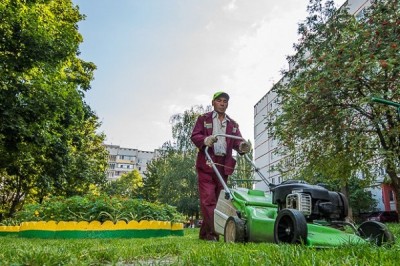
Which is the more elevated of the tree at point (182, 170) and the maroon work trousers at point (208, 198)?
the tree at point (182, 170)

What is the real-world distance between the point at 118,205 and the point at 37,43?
5502 mm

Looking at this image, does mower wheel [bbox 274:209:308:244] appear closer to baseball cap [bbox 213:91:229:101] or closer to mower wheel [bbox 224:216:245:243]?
mower wheel [bbox 224:216:245:243]

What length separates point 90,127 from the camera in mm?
26969

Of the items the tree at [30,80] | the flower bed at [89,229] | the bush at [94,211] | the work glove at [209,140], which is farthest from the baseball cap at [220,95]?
the tree at [30,80]

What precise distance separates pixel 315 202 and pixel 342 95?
8475 mm

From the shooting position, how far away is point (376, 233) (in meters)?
3.49

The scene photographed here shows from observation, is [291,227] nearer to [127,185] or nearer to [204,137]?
[204,137]

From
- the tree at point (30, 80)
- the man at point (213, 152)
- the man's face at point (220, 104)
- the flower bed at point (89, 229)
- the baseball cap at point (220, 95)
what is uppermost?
the tree at point (30, 80)

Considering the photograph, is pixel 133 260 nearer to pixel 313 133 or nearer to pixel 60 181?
pixel 313 133

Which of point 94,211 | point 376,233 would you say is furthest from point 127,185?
point 376,233

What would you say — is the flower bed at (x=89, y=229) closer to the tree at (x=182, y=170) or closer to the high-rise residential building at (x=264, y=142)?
the tree at (x=182, y=170)

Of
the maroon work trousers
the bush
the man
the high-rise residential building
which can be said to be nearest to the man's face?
the man

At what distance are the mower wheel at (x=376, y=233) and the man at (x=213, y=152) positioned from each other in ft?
6.74

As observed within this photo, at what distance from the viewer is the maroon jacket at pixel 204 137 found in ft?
17.3
